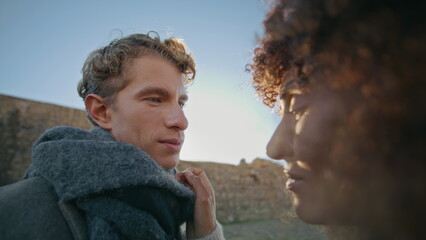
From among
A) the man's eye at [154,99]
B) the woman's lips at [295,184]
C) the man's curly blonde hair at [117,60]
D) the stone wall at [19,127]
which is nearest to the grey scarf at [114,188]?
the man's eye at [154,99]

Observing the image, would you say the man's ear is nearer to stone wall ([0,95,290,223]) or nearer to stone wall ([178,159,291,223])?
stone wall ([0,95,290,223])

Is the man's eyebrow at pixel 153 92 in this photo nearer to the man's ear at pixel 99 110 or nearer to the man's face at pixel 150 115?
the man's face at pixel 150 115

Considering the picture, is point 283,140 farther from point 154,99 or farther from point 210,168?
point 210,168

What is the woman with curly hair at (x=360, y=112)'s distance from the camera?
53 cm

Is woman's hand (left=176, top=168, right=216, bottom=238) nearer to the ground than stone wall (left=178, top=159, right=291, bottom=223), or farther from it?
farther from it

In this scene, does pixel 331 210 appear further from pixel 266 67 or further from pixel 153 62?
pixel 153 62

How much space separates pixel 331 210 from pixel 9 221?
53.4 inches

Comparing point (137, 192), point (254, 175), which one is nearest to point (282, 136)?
point (137, 192)

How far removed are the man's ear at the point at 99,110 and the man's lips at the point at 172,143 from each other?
16.9 inches

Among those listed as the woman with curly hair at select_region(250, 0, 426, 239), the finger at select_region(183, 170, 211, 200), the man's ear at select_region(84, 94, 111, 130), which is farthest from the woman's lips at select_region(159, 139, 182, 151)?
the woman with curly hair at select_region(250, 0, 426, 239)

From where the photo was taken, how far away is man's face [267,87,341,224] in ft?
2.26

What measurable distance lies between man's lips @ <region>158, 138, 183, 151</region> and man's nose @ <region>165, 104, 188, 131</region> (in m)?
0.08

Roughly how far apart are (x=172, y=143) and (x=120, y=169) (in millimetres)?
424

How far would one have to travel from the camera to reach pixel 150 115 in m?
1.66
